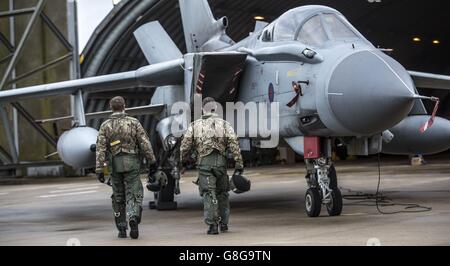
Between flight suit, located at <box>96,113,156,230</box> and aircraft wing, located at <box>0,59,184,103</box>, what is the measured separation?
3545mm

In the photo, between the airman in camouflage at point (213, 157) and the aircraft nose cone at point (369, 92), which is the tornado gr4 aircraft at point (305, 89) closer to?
the aircraft nose cone at point (369, 92)

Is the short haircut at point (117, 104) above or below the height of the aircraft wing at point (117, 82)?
below

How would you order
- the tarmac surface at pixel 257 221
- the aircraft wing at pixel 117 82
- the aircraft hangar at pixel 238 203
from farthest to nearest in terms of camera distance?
the aircraft wing at pixel 117 82 < the aircraft hangar at pixel 238 203 < the tarmac surface at pixel 257 221

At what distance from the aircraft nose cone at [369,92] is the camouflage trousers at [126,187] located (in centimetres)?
265

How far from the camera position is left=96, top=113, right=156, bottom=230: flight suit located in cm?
905

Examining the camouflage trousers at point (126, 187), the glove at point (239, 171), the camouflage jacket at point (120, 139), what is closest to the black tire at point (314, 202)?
the glove at point (239, 171)

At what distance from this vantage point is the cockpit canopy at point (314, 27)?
10438mm

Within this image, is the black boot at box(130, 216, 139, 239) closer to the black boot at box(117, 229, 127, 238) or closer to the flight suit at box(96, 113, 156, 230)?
the flight suit at box(96, 113, 156, 230)

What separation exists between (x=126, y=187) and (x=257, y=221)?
2238mm

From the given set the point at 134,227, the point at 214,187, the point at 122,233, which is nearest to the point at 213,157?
the point at 214,187

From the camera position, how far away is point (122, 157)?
9078 millimetres

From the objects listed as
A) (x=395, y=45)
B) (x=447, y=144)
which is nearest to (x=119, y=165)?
(x=447, y=144)

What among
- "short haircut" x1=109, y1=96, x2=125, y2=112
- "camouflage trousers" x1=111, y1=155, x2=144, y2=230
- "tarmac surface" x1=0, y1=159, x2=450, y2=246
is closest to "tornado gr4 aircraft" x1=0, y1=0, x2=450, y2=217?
"tarmac surface" x1=0, y1=159, x2=450, y2=246
